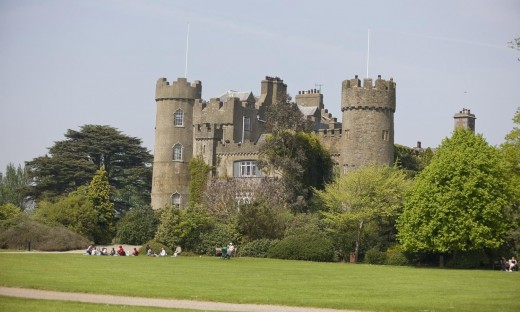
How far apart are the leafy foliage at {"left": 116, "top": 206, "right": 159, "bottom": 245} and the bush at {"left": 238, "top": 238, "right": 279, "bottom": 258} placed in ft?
37.0

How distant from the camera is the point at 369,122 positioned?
64.8m

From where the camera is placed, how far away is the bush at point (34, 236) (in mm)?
58344

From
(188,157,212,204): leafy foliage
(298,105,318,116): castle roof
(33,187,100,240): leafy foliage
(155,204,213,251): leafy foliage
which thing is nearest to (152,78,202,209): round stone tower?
(188,157,212,204): leafy foliage

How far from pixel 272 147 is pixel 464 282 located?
28719mm

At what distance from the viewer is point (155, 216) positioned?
6631 cm

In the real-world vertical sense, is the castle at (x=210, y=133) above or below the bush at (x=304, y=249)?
above

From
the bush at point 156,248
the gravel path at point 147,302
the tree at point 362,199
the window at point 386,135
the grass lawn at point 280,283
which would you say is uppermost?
the window at point 386,135

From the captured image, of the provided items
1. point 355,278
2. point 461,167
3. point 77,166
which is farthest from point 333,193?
point 77,166

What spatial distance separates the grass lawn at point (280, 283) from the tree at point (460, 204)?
17.0 feet

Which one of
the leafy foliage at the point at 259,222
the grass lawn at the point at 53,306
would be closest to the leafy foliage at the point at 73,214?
the leafy foliage at the point at 259,222

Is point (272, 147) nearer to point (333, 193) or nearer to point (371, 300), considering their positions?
point (333, 193)

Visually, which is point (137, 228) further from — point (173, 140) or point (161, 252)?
point (161, 252)

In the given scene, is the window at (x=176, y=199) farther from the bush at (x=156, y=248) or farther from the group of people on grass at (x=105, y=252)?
the group of people on grass at (x=105, y=252)

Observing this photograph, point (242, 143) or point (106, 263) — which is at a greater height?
point (242, 143)
